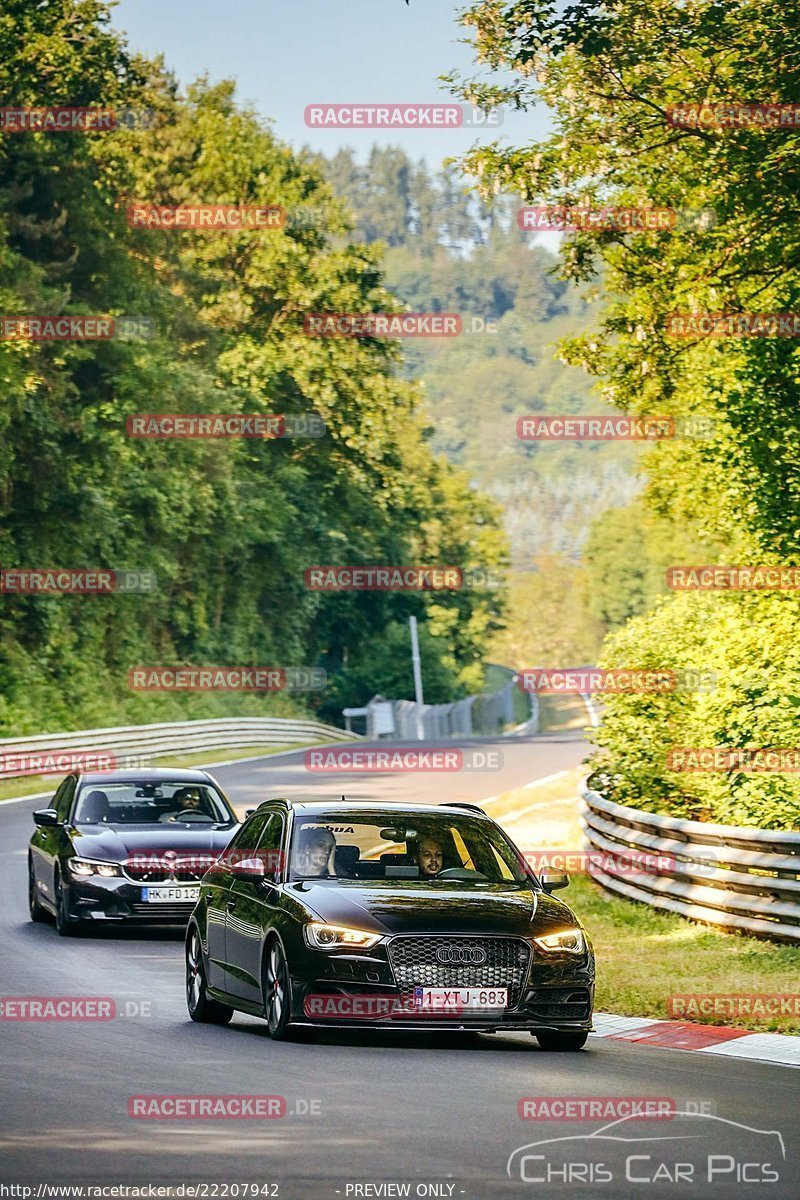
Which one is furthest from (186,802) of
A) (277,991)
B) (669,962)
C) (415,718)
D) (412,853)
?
(415,718)

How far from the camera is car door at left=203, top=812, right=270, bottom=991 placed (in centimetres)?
1275

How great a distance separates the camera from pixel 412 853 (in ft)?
41.0

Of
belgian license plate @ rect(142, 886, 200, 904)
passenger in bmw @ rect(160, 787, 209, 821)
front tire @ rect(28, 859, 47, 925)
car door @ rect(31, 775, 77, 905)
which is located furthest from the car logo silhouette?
front tire @ rect(28, 859, 47, 925)

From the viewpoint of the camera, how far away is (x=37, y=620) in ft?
177

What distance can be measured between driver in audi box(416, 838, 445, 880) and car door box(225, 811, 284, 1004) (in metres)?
0.88

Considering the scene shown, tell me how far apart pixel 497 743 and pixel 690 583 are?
31053 millimetres

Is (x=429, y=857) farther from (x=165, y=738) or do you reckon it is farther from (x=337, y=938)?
(x=165, y=738)

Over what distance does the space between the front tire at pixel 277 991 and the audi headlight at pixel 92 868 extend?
241 inches

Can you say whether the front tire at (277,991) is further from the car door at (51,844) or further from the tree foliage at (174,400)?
the tree foliage at (174,400)

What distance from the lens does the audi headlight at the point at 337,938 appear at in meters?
11.2

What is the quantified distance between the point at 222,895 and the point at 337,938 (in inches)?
75.8

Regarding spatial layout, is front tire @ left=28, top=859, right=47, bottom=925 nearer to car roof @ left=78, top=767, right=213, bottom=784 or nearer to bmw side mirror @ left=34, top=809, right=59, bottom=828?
bmw side mirror @ left=34, top=809, right=59, bottom=828

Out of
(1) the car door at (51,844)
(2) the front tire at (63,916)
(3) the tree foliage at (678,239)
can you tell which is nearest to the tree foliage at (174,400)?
(3) the tree foliage at (678,239)

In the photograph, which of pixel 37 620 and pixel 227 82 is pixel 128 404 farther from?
pixel 227 82
